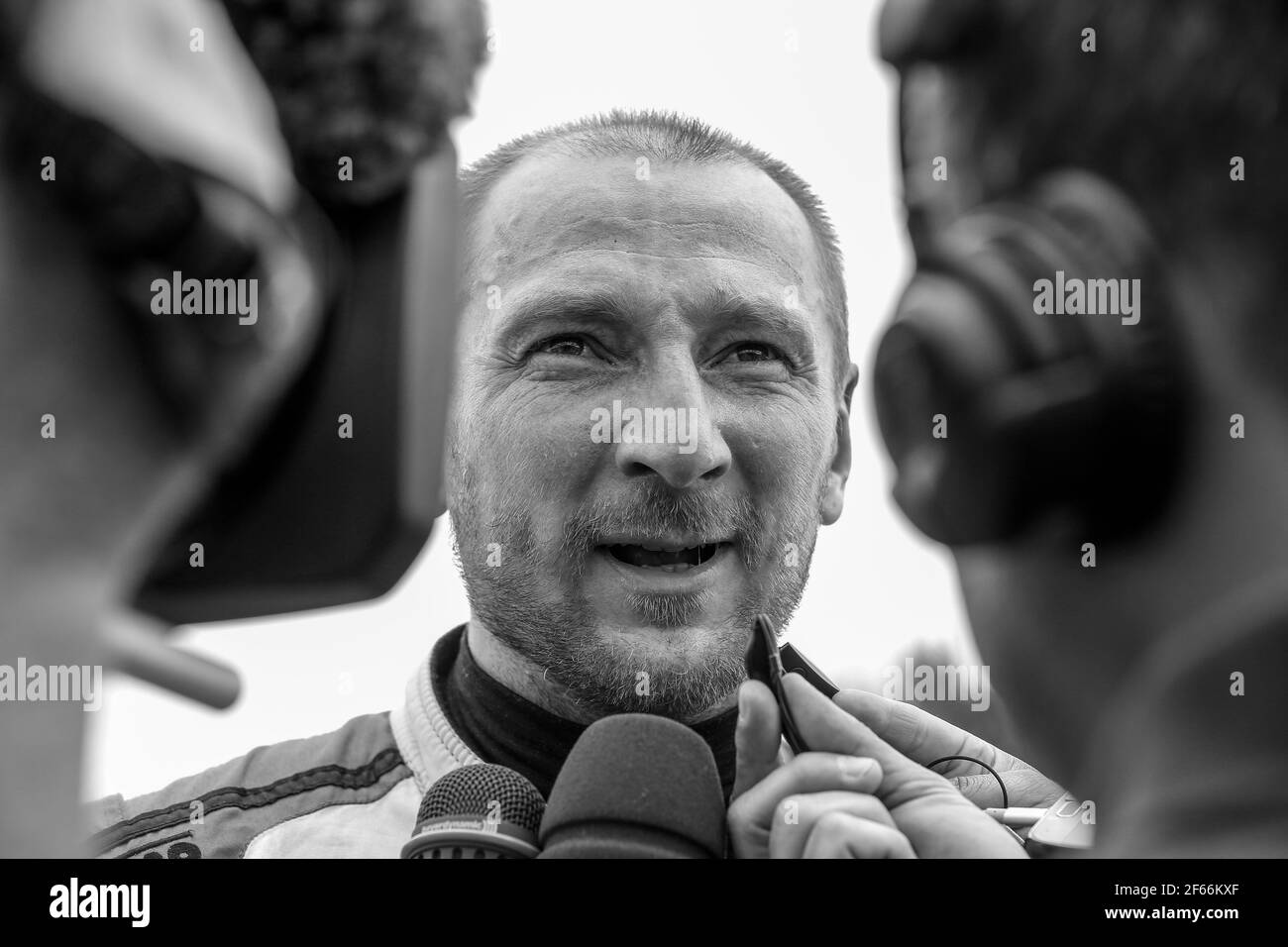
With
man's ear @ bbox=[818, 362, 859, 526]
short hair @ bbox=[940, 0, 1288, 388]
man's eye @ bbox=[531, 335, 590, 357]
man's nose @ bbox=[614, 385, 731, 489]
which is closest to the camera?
short hair @ bbox=[940, 0, 1288, 388]

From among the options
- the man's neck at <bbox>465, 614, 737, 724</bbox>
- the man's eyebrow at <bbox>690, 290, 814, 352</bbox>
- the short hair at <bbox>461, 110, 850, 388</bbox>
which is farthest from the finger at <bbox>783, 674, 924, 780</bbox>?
the short hair at <bbox>461, 110, 850, 388</bbox>

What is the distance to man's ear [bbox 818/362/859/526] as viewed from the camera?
1792 millimetres

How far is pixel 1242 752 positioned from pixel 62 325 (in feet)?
1.58

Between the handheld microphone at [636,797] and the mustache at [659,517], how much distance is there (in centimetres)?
55

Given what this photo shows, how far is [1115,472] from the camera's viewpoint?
23.7 inches

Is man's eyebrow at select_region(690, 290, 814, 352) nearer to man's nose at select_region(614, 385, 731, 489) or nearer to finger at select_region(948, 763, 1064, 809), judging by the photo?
man's nose at select_region(614, 385, 731, 489)

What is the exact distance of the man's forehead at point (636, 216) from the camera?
1.70 meters

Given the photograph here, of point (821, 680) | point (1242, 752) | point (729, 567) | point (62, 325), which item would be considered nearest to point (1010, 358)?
point (1242, 752)

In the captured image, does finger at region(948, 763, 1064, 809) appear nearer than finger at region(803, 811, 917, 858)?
No

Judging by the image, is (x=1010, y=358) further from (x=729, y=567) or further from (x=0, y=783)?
(x=729, y=567)

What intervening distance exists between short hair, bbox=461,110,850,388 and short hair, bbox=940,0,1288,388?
1.17m

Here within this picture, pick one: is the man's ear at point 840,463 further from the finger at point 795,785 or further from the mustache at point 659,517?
the finger at point 795,785
